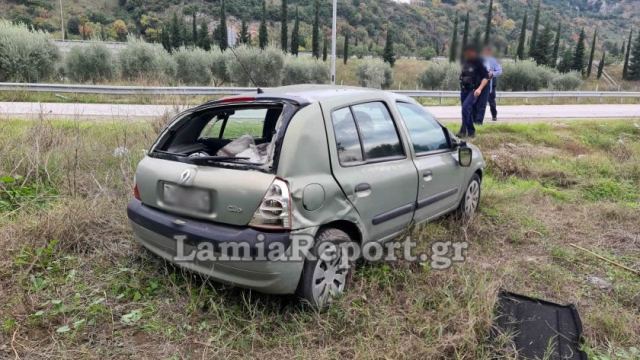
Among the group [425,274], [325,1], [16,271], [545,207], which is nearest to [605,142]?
[545,207]

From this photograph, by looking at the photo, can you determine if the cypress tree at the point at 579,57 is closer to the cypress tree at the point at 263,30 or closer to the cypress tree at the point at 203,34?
the cypress tree at the point at 263,30

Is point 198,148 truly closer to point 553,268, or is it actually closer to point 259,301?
point 259,301

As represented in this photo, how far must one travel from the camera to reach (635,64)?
51.0 metres

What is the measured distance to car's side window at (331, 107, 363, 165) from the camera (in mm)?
3109

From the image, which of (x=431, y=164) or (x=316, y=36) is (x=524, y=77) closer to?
(x=431, y=164)

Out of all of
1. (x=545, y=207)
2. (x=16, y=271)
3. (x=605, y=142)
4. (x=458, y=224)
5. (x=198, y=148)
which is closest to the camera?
(x=16, y=271)

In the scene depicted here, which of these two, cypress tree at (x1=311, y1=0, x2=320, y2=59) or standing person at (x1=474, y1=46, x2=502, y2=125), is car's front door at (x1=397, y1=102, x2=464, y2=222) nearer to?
standing person at (x1=474, y1=46, x2=502, y2=125)

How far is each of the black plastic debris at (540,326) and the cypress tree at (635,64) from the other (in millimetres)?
60016

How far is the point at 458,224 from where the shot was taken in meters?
4.69

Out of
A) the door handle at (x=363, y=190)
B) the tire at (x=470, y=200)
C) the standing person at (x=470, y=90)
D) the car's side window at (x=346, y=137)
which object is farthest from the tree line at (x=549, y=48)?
A: the door handle at (x=363, y=190)

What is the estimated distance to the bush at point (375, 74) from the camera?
91.3 feet

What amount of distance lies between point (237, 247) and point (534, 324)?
1998 mm

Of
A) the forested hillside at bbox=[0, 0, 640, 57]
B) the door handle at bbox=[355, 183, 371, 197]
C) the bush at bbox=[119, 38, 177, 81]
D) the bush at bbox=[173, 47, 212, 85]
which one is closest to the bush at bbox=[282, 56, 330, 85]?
the bush at bbox=[173, 47, 212, 85]

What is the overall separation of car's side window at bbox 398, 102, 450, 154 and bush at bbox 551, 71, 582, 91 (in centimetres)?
2426
